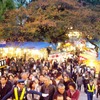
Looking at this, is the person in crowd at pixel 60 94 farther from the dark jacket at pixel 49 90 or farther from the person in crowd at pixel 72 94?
the dark jacket at pixel 49 90

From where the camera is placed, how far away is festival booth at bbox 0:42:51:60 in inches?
1058

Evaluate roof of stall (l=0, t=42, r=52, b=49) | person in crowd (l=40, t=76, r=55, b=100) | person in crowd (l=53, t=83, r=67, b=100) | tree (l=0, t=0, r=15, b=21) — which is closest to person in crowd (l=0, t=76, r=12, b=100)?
person in crowd (l=40, t=76, r=55, b=100)

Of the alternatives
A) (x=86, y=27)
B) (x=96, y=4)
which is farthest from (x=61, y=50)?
(x=96, y=4)

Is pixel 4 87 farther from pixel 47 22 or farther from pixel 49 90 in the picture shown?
pixel 47 22

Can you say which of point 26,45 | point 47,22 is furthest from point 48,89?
point 47,22

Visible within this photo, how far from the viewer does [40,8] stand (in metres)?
28.7

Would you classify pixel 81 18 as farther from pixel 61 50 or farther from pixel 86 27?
pixel 61 50

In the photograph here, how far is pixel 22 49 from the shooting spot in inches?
1078

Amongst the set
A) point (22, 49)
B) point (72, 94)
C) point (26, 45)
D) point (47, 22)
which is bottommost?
point (72, 94)

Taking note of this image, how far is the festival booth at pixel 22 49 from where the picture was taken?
88.2 ft

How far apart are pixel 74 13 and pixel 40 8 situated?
126 inches

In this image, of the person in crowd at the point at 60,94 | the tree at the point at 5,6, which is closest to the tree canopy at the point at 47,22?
the tree at the point at 5,6

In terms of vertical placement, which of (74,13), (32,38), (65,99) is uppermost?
(74,13)

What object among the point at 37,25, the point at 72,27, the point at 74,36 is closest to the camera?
the point at 37,25
